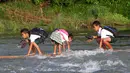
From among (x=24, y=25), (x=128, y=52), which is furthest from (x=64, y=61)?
(x=24, y=25)

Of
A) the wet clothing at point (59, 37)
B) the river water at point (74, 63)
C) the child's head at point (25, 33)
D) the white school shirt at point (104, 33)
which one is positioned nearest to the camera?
the river water at point (74, 63)

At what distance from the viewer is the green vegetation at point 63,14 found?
32.0 metres

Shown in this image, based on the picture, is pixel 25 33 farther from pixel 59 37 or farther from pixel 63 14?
pixel 63 14

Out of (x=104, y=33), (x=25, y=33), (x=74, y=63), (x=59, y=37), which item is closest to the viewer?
(x=74, y=63)

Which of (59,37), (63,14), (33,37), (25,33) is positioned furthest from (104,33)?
(63,14)

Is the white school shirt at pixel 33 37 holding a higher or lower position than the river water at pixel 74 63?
higher

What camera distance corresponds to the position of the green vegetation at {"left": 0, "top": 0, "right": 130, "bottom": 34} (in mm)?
32031

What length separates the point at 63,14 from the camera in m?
36.5

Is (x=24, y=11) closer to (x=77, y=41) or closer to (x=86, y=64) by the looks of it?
(x=77, y=41)

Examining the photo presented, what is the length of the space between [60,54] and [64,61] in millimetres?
1756

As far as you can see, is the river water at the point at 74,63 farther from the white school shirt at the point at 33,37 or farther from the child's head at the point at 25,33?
the child's head at the point at 25,33

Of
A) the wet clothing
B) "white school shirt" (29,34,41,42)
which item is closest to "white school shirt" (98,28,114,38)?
the wet clothing

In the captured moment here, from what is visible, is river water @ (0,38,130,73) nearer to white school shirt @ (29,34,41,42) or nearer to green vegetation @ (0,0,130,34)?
white school shirt @ (29,34,41,42)

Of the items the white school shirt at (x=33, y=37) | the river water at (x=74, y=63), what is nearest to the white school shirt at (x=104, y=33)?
the river water at (x=74, y=63)
